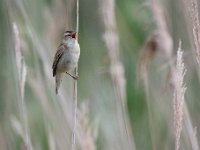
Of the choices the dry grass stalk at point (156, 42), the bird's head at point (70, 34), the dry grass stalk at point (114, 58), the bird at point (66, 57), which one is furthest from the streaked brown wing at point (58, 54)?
the dry grass stalk at point (156, 42)

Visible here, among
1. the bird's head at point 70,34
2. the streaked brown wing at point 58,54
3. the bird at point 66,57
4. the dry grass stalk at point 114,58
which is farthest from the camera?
the streaked brown wing at point 58,54

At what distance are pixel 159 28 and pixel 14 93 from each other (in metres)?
1.34

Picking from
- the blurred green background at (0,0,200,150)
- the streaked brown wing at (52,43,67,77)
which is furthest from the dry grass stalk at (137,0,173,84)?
the streaked brown wing at (52,43,67,77)

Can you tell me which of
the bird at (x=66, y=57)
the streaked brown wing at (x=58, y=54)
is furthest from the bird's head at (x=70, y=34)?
the streaked brown wing at (x=58, y=54)

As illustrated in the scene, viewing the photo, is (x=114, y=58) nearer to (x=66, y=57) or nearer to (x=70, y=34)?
(x=70, y=34)

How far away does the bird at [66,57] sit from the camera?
3.50 meters

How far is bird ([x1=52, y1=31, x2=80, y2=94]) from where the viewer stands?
3.50 metres

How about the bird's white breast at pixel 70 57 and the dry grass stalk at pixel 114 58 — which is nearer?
the dry grass stalk at pixel 114 58

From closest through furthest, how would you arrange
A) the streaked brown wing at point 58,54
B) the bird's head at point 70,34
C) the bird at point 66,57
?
the bird's head at point 70,34, the bird at point 66,57, the streaked brown wing at point 58,54

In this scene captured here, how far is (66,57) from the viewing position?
3.62 m

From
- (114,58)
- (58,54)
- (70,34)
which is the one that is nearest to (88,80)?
(58,54)

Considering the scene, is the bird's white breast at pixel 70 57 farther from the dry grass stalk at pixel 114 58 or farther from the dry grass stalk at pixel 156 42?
the dry grass stalk at pixel 156 42

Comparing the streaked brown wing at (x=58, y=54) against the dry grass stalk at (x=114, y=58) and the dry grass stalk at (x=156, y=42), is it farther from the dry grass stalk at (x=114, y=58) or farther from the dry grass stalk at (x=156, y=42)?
the dry grass stalk at (x=156, y=42)

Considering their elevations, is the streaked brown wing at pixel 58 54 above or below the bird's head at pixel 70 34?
below
